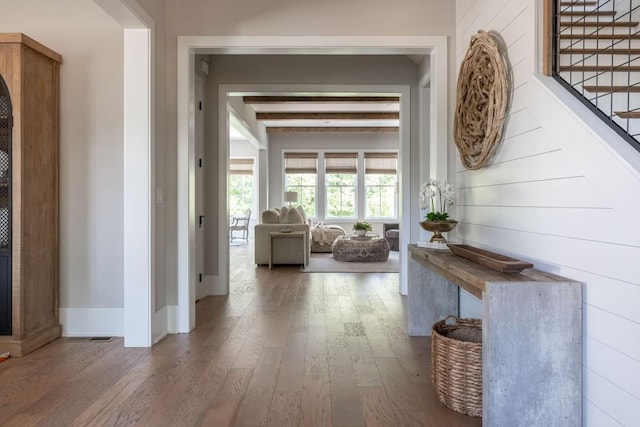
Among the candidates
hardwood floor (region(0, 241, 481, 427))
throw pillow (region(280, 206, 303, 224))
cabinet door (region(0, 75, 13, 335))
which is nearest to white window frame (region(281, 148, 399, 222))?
throw pillow (region(280, 206, 303, 224))

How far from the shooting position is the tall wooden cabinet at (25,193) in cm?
278

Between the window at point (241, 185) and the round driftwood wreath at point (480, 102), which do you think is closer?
the round driftwood wreath at point (480, 102)

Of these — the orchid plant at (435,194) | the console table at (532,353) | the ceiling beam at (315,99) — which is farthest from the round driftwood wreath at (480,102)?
the ceiling beam at (315,99)

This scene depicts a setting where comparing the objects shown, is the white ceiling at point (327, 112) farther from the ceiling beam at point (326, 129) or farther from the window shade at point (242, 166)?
the window shade at point (242, 166)

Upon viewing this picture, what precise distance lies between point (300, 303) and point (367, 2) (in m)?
2.77

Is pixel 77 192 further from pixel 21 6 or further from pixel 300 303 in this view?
pixel 300 303

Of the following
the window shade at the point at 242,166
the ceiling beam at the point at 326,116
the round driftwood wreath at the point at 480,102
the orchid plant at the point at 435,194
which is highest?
the ceiling beam at the point at 326,116

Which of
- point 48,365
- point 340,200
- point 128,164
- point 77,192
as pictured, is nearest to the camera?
point 48,365

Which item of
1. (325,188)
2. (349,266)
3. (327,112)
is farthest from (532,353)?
(325,188)

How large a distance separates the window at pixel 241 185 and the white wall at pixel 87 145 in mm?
8650

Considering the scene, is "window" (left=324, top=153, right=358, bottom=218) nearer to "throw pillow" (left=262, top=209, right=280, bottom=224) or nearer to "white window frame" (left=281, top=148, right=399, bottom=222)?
"white window frame" (left=281, top=148, right=399, bottom=222)

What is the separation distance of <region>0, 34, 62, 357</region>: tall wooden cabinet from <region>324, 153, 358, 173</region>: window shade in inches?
332

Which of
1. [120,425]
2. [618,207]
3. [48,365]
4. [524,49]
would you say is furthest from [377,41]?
[48,365]

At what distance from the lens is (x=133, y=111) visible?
295 cm
